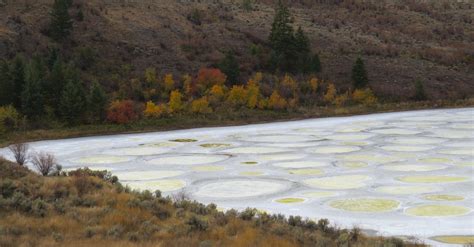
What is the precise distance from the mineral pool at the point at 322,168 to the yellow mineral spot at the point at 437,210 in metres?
0.02

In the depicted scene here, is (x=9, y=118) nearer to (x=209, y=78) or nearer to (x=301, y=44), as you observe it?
(x=209, y=78)

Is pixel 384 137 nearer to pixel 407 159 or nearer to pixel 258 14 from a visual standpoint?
pixel 407 159

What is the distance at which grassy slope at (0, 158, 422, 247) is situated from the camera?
31.7 feet

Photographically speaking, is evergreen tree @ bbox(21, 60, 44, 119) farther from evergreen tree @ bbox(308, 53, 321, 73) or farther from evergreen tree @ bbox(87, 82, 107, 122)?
evergreen tree @ bbox(308, 53, 321, 73)

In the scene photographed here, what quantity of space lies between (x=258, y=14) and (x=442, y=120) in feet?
124

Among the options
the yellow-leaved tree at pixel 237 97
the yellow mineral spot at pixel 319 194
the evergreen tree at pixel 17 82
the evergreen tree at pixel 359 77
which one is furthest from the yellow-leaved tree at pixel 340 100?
the yellow mineral spot at pixel 319 194

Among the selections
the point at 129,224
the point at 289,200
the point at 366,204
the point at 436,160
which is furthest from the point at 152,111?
the point at 129,224

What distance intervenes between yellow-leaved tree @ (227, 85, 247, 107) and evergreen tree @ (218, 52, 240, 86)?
12.5 ft

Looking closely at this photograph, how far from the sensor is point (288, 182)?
60.8 feet

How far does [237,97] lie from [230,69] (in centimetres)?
489

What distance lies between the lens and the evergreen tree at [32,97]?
114ft

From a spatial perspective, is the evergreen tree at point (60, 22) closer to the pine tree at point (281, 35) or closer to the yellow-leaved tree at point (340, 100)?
the pine tree at point (281, 35)

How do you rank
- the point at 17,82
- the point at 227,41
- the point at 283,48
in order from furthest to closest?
the point at 227,41 → the point at 283,48 → the point at 17,82

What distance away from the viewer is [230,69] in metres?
47.3
